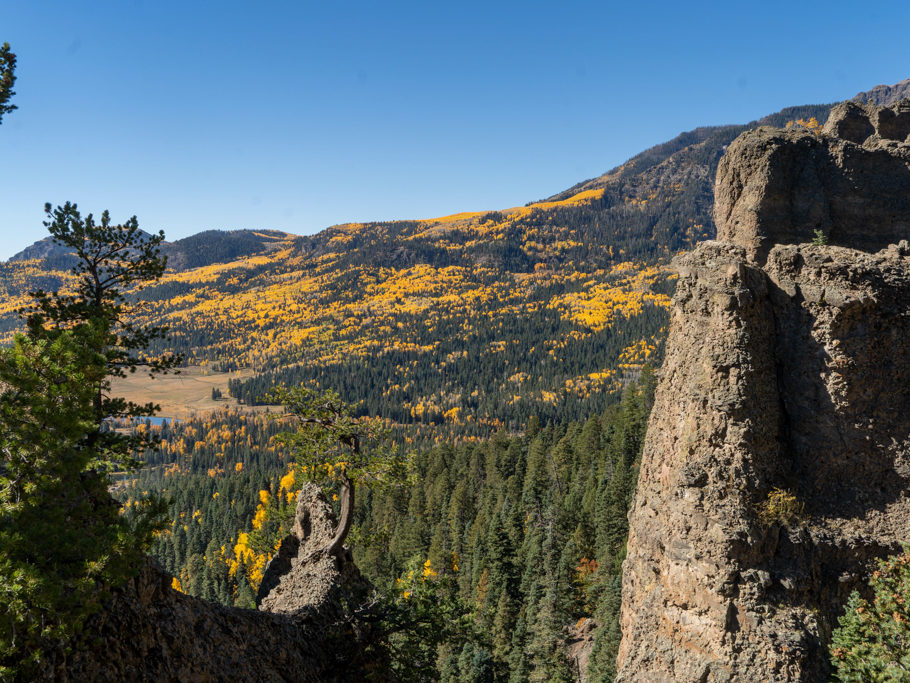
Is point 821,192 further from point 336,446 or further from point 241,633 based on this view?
point 241,633

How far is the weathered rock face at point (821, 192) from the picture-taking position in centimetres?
1898

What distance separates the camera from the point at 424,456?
13662cm

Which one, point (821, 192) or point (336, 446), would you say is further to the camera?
point (336, 446)

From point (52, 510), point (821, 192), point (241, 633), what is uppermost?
point (821, 192)

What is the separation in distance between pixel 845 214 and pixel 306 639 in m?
23.8

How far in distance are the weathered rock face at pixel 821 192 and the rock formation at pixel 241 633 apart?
19.6 metres

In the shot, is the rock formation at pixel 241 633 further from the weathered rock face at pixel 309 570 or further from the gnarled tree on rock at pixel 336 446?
the gnarled tree on rock at pixel 336 446

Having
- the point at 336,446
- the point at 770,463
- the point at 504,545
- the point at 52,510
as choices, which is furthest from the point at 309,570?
the point at 504,545

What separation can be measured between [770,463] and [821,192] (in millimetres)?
11016

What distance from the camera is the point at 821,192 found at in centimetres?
1909

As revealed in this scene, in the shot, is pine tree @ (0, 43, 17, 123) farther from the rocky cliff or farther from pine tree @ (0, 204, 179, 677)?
the rocky cliff

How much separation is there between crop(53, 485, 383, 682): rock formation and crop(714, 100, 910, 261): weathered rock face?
19.6 metres

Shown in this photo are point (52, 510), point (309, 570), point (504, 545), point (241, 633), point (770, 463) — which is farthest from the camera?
point (504, 545)

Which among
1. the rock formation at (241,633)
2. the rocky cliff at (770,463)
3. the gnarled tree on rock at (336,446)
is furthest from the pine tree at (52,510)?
the rocky cliff at (770,463)
